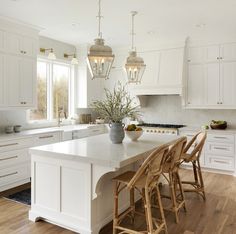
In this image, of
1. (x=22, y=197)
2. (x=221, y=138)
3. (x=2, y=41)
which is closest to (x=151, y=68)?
(x=221, y=138)

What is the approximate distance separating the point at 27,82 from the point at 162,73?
282 cm

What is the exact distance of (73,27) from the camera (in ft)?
15.1

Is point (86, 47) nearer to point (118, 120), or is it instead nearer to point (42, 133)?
point (42, 133)

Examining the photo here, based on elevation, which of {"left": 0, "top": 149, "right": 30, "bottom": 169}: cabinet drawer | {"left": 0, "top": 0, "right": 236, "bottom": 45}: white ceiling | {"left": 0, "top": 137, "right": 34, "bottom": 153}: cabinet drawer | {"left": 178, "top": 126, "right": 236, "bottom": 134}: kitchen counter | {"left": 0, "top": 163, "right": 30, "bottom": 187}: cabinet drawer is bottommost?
{"left": 0, "top": 163, "right": 30, "bottom": 187}: cabinet drawer

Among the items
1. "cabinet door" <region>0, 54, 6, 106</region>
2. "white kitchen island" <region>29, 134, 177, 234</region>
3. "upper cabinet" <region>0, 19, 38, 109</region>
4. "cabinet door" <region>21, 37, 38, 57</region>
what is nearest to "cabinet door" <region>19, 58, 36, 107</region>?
"upper cabinet" <region>0, 19, 38, 109</region>

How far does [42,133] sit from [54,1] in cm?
216

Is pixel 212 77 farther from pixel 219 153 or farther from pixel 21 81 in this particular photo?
pixel 21 81

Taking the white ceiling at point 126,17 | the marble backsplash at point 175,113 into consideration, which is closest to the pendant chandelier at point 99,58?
the white ceiling at point 126,17

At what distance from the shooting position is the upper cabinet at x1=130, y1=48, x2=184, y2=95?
5.45 m

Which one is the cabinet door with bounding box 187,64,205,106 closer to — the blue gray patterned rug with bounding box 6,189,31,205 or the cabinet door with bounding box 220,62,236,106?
the cabinet door with bounding box 220,62,236,106

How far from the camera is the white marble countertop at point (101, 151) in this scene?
7.84ft

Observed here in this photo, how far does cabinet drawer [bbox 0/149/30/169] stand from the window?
1.14 m

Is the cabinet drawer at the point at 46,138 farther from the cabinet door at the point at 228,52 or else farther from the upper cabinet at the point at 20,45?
the cabinet door at the point at 228,52

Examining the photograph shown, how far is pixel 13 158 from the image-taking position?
4.01 m
